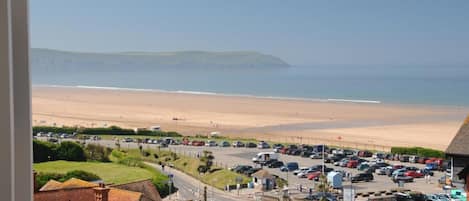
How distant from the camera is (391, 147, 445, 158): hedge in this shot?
233 cm

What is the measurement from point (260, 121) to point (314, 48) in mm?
1439

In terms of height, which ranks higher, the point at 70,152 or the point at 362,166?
the point at 70,152

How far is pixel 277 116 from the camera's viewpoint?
173 inches

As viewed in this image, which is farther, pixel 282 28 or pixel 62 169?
pixel 282 28

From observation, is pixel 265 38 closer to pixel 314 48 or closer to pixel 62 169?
pixel 314 48

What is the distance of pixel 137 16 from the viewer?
2299 mm

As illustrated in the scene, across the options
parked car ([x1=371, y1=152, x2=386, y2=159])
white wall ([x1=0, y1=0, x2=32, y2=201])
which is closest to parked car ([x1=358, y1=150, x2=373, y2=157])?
parked car ([x1=371, y1=152, x2=386, y2=159])

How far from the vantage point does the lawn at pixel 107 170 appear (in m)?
1.40

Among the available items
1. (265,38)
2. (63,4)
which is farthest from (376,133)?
(63,4)

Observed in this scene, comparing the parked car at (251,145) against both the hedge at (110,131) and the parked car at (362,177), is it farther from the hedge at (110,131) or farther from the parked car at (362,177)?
the parked car at (362,177)

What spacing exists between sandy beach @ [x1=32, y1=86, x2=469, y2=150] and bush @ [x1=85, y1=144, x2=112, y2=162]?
1.00m

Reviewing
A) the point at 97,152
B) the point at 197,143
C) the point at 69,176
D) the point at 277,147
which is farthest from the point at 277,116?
the point at 69,176

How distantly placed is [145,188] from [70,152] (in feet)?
0.79

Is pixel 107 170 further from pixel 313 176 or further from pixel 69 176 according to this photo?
pixel 313 176
